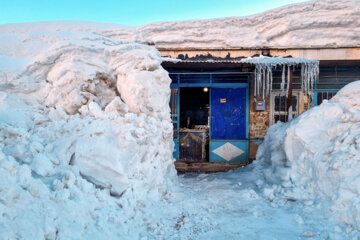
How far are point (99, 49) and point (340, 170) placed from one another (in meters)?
4.30

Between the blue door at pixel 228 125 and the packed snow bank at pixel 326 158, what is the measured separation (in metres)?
2.61

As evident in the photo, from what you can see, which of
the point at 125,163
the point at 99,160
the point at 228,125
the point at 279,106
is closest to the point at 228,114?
the point at 228,125

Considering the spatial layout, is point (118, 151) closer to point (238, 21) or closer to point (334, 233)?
point (334, 233)

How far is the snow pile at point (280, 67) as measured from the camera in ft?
22.2

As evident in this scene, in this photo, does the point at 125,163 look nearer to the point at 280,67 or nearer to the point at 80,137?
the point at 80,137

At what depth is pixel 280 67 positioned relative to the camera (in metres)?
7.64

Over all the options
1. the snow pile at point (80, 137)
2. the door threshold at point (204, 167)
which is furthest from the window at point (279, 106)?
the snow pile at point (80, 137)

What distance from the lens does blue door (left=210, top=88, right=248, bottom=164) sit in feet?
26.0

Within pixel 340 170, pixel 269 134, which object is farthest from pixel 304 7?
pixel 340 170

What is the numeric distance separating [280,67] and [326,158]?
439 centimetres

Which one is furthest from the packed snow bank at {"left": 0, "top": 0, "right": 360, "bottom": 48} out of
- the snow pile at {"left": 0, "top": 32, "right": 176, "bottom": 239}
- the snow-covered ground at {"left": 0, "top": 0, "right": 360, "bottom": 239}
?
the snow pile at {"left": 0, "top": 32, "right": 176, "bottom": 239}

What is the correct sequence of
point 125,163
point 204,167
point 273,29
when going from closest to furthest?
point 125,163
point 204,167
point 273,29

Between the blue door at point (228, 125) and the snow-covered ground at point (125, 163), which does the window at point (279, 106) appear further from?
the snow-covered ground at point (125, 163)

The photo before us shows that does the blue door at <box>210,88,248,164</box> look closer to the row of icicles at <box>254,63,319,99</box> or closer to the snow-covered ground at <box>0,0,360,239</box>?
the row of icicles at <box>254,63,319,99</box>
